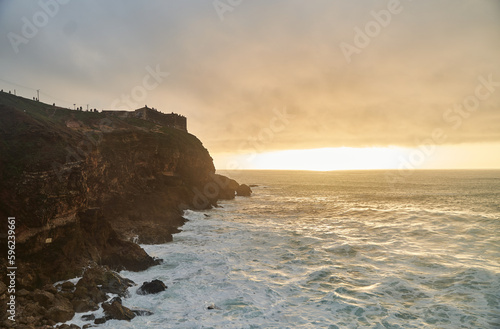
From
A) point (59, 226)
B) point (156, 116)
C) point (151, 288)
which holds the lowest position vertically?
point (151, 288)

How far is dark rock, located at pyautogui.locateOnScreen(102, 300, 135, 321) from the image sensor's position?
46.9 feet

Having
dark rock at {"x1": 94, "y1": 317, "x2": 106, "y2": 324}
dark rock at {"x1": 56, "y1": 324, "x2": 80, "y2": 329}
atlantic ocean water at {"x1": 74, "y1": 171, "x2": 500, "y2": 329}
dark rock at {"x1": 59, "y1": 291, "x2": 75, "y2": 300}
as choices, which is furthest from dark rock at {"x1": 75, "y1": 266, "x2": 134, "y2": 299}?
dark rock at {"x1": 56, "y1": 324, "x2": 80, "y2": 329}

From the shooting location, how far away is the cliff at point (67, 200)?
16.4 meters

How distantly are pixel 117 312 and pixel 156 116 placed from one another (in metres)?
51.3

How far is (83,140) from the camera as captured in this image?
24641mm

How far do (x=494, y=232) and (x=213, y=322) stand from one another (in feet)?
124

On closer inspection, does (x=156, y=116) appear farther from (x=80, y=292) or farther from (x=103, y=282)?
(x=80, y=292)

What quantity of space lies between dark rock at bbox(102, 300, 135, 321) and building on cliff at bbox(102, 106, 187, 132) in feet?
146

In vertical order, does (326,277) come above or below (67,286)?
below

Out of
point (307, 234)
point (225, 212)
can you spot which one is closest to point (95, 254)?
point (307, 234)

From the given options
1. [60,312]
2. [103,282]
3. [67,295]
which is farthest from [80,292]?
[60,312]

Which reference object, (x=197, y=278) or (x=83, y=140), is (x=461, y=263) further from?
(x=83, y=140)

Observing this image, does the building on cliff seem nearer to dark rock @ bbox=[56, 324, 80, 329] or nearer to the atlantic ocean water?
the atlantic ocean water

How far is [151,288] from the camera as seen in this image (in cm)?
1791
